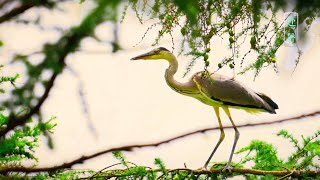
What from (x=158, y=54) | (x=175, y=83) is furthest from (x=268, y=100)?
(x=158, y=54)

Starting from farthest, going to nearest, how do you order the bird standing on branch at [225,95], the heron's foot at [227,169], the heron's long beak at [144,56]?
the heron's long beak at [144,56], the bird standing on branch at [225,95], the heron's foot at [227,169]

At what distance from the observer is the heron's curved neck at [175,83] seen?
398cm

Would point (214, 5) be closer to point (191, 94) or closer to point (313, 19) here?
point (313, 19)

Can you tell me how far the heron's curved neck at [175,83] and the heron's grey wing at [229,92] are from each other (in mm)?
102

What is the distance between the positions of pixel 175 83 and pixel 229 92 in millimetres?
463

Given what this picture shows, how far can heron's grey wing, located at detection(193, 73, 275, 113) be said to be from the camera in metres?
3.74

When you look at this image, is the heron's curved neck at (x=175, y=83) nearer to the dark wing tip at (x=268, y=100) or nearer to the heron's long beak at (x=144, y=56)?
the heron's long beak at (x=144, y=56)

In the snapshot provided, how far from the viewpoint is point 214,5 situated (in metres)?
1.44

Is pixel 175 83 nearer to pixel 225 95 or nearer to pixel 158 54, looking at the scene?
pixel 158 54

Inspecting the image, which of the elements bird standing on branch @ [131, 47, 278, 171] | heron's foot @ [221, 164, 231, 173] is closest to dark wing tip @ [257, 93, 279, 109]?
bird standing on branch @ [131, 47, 278, 171]

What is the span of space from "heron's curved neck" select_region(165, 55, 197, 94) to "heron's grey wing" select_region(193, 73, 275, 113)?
0.33 ft

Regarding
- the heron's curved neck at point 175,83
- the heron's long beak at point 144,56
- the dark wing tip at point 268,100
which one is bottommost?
the dark wing tip at point 268,100

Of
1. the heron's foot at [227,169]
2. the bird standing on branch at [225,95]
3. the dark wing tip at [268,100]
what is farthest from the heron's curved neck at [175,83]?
the heron's foot at [227,169]

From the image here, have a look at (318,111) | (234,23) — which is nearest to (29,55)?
(318,111)
